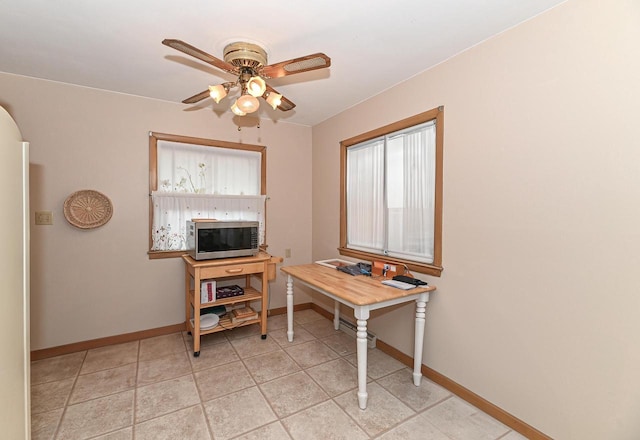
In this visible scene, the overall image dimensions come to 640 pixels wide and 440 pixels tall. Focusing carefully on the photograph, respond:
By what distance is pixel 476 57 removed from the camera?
6.16ft

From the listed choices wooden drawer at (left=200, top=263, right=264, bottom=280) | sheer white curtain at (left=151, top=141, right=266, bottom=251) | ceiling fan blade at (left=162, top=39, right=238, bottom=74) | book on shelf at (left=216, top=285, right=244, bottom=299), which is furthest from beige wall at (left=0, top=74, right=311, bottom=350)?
ceiling fan blade at (left=162, top=39, right=238, bottom=74)

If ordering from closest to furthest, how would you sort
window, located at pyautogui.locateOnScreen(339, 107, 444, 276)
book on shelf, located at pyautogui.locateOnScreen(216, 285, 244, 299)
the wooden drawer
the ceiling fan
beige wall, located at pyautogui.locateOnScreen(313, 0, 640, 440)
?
1. beige wall, located at pyautogui.locateOnScreen(313, 0, 640, 440)
2. the ceiling fan
3. window, located at pyautogui.locateOnScreen(339, 107, 444, 276)
4. the wooden drawer
5. book on shelf, located at pyautogui.locateOnScreen(216, 285, 244, 299)

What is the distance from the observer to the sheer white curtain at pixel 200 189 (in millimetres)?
2895

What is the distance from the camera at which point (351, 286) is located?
2.18 metres

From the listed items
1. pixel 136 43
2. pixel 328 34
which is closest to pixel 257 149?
pixel 136 43

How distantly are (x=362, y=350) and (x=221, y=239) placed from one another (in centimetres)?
164

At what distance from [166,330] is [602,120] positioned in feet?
12.2

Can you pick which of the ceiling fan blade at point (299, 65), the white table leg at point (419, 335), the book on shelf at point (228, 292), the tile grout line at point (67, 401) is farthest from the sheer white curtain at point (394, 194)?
the tile grout line at point (67, 401)

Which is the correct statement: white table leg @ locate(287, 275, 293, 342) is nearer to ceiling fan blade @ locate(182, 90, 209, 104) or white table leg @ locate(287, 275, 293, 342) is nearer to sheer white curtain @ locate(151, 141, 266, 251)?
sheer white curtain @ locate(151, 141, 266, 251)

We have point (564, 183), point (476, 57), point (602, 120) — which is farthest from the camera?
point (476, 57)

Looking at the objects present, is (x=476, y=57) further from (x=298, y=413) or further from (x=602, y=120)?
(x=298, y=413)

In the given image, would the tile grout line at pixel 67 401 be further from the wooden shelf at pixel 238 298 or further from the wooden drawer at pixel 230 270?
the wooden drawer at pixel 230 270

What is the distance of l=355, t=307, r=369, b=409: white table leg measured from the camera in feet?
6.03

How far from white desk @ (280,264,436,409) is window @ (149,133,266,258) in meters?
1.10
